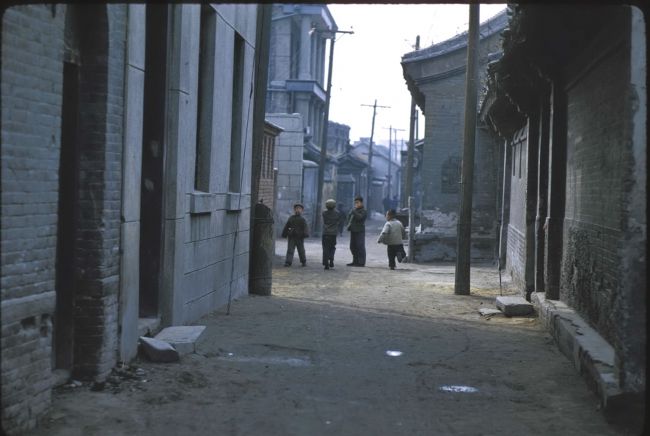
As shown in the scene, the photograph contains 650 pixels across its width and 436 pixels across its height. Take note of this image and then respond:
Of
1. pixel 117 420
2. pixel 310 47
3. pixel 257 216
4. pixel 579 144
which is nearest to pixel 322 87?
pixel 310 47

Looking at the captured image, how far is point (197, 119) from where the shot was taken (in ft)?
35.6

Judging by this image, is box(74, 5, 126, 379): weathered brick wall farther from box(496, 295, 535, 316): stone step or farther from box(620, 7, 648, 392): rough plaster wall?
box(496, 295, 535, 316): stone step

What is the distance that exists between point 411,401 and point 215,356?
223cm

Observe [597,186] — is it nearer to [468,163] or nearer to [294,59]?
[468,163]

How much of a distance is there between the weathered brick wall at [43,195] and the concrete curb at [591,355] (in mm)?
3617

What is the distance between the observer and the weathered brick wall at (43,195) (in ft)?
16.6

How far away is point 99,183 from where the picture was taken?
258 inches

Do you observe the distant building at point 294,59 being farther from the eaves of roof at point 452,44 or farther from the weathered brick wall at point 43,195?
the weathered brick wall at point 43,195

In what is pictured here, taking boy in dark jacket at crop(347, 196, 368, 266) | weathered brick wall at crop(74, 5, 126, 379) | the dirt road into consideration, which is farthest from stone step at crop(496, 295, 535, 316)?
boy in dark jacket at crop(347, 196, 368, 266)

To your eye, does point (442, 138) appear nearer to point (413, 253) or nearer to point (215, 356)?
point (413, 253)

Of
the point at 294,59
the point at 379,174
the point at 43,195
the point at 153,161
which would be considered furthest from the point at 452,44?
the point at 379,174

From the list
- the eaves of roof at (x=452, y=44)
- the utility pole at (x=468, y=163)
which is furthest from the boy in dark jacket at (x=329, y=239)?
the eaves of roof at (x=452, y=44)

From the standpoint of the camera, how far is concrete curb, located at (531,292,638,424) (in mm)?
5895

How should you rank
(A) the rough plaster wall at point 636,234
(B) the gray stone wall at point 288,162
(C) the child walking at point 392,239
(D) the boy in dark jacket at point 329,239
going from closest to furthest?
(A) the rough plaster wall at point 636,234 → (D) the boy in dark jacket at point 329,239 → (C) the child walking at point 392,239 → (B) the gray stone wall at point 288,162
